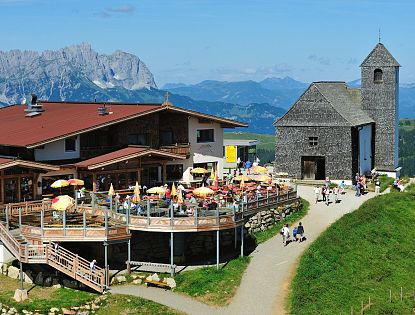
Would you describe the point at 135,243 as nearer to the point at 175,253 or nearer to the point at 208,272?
the point at 175,253

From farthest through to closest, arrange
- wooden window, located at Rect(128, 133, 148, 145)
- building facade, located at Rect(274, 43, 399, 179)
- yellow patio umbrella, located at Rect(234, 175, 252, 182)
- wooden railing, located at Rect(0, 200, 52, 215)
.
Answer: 1. building facade, located at Rect(274, 43, 399, 179)
2. wooden window, located at Rect(128, 133, 148, 145)
3. yellow patio umbrella, located at Rect(234, 175, 252, 182)
4. wooden railing, located at Rect(0, 200, 52, 215)

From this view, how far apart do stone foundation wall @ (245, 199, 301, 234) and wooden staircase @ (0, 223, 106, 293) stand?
12.6 meters

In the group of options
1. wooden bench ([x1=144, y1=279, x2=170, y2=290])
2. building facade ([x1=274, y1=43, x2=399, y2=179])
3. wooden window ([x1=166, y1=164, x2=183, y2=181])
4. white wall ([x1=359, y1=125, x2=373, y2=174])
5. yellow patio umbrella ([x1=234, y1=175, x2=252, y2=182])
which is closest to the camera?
wooden bench ([x1=144, y1=279, x2=170, y2=290])

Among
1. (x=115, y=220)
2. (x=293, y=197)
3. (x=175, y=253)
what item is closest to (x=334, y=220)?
(x=293, y=197)

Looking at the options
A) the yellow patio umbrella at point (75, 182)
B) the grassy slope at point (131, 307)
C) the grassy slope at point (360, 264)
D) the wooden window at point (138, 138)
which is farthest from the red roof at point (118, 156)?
the grassy slope at point (360, 264)

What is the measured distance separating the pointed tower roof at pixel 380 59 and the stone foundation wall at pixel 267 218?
2653cm

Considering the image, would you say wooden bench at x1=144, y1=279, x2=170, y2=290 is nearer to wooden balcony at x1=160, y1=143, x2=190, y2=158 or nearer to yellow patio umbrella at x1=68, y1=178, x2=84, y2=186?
yellow patio umbrella at x1=68, y1=178, x2=84, y2=186

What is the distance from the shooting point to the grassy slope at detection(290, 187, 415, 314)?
120 feet

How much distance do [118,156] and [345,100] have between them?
31.3 meters

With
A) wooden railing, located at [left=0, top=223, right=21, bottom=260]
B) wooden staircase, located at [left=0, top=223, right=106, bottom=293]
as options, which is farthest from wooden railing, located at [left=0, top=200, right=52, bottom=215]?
wooden staircase, located at [left=0, top=223, right=106, bottom=293]

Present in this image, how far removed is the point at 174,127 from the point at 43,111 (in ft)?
34.3

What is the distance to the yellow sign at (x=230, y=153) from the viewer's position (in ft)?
230

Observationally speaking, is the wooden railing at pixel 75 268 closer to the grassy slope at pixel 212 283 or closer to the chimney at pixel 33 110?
the grassy slope at pixel 212 283

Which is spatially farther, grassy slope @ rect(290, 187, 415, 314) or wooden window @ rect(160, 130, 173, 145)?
wooden window @ rect(160, 130, 173, 145)
